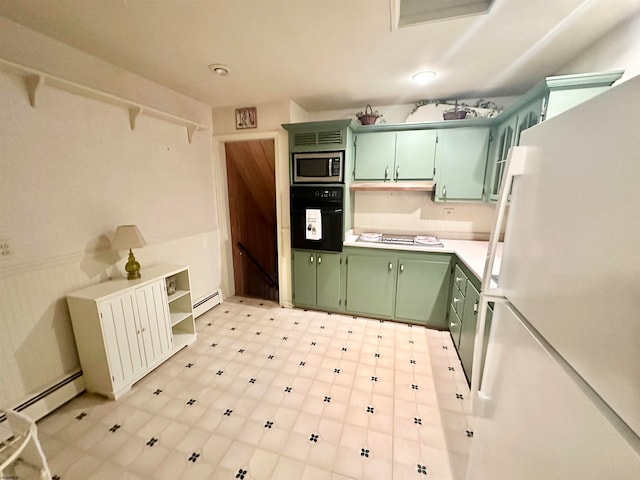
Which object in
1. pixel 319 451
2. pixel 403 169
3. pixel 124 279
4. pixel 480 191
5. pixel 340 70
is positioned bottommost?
pixel 319 451

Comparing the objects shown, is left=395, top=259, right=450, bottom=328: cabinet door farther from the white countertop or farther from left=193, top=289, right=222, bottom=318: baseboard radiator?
left=193, top=289, right=222, bottom=318: baseboard radiator

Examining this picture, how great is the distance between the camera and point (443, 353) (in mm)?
2480

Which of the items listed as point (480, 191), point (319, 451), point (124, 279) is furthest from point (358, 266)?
point (124, 279)

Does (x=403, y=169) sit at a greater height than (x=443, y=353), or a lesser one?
greater

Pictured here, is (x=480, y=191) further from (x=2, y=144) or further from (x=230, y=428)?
(x=2, y=144)

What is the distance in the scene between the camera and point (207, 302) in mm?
3303

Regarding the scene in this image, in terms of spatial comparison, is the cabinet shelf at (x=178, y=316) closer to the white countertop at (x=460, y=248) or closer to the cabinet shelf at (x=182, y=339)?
the cabinet shelf at (x=182, y=339)

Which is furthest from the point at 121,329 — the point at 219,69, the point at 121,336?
the point at 219,69

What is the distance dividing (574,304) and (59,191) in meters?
2.72

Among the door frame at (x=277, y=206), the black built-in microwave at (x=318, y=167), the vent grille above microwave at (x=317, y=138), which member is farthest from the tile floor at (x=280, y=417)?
the vent grille above microwave at (x=317, y=138)

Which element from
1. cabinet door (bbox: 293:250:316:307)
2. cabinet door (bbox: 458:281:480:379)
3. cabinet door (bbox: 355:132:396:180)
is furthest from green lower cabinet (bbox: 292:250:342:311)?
cabinet door (bbox: 458:281:480:379)

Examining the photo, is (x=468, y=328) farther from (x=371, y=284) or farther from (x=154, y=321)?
(x=154, y=321)

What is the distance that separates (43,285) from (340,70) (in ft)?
8.84

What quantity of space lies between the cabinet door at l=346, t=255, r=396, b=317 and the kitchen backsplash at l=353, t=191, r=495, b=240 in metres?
0.65
